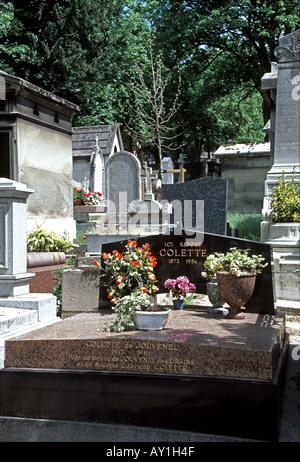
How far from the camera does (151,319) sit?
462 centimetres

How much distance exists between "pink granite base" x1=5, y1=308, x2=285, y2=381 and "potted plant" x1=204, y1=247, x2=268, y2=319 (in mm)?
436

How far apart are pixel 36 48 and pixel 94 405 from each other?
2406 centimetres

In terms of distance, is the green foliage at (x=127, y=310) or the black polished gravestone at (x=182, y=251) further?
the black polished gravestone at (x=182, y=251)

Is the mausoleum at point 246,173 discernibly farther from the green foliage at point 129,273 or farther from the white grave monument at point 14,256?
the green foliage at point 129,273

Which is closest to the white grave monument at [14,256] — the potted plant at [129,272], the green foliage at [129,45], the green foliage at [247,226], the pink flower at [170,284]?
the potted plant at [129,272]

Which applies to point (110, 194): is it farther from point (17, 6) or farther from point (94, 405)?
point (17, 6)

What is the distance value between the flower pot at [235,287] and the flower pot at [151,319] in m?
0.76

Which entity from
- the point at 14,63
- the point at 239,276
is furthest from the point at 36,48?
the point at 239,276

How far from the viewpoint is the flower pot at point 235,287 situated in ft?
16.6

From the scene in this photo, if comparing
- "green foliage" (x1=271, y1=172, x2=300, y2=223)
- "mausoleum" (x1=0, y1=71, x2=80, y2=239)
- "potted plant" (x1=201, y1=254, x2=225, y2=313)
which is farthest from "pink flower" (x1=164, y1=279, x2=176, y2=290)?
"mausoleum" (x1=0, y1=71, x2=80, y2=239)

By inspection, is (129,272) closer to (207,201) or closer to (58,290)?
(58,290)

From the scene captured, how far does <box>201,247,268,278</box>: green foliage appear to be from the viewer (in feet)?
16.7

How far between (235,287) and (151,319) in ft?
3.21

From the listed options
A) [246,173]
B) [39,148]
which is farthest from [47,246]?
[246,173]
